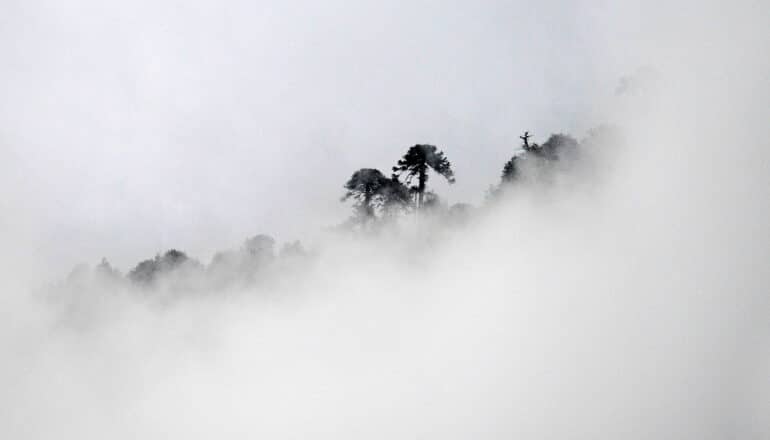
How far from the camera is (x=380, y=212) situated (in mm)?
38688

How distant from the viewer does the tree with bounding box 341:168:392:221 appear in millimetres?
38719

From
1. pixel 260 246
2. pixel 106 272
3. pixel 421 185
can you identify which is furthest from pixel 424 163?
pixel 106 272

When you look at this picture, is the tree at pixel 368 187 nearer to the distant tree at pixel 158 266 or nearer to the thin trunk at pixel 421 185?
the thin trunk at pixel 421 185

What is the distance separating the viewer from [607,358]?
14430 millimetres

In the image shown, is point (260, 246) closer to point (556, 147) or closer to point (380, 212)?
point (380, 212)

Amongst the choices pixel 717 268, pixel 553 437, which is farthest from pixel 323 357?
pixel 717 268

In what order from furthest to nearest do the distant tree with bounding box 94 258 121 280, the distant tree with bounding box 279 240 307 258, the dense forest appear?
the distant tree with bounding box 94 258 121 280 < the distant tree with bounding box 279 240 307 258 < the dense forest

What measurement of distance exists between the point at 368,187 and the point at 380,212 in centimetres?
228

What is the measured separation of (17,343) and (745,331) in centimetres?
3672

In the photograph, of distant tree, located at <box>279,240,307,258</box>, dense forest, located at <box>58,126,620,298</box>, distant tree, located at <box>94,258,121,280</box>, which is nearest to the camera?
dense forest, located at <box>58,126,620,298</box>

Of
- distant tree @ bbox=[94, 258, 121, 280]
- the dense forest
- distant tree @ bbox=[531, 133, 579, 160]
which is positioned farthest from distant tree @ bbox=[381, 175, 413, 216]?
distant tree @ bbox=[94, 258, 121, 280]

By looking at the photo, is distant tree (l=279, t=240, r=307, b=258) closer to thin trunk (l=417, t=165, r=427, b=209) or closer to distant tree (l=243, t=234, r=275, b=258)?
distant tree (l=243, t=234, r=275, b=258)

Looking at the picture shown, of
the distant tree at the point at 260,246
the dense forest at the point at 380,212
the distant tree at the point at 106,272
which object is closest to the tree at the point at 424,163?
the dense forest at the point at 380,212

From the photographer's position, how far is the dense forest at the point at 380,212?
96.4 ft
